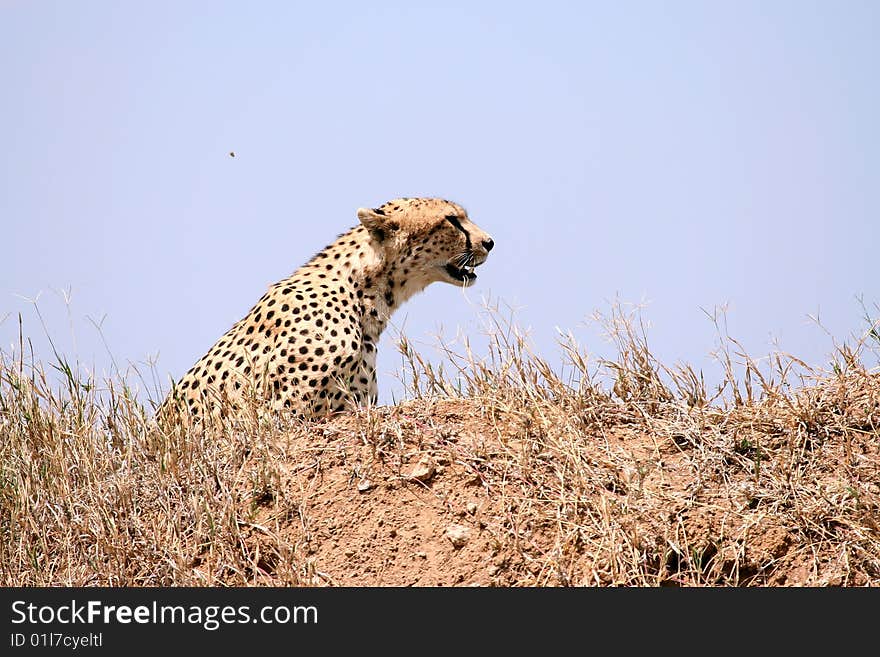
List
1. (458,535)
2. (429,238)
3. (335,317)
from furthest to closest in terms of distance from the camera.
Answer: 1. (429,238)
2. (335,317)
3. (458,535)

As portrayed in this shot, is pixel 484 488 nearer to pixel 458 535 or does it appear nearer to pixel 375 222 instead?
pixel 458 535

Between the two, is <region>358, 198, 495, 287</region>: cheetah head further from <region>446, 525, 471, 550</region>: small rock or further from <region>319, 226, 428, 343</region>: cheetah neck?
<region>446, 525, 471, 550</region>: small rock

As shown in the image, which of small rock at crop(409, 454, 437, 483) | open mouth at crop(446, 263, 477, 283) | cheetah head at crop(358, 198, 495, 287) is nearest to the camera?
small rock at crop(409, 454, 437, 483)

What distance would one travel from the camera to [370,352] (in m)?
6.24

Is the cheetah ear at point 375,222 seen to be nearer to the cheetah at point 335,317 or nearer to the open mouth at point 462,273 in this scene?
the cheetah at point 335,317

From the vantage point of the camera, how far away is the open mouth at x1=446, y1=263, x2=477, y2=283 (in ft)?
21.8

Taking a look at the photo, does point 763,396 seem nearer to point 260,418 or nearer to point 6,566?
point 260,418

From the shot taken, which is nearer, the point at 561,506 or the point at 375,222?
the point at 561,506

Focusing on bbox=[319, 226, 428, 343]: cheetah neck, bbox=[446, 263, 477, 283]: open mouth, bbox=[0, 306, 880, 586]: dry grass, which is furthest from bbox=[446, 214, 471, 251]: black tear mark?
bbox=[0, 306, 880, 586]: dry grass

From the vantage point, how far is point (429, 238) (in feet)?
21.5

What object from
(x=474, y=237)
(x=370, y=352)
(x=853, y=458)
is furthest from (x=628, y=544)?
(x=474, y=237)

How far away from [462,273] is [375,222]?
0.61m

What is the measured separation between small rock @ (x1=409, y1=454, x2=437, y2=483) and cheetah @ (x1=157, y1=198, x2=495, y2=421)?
825mm

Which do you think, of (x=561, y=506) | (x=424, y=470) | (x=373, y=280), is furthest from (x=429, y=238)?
(x=561, y=506)
